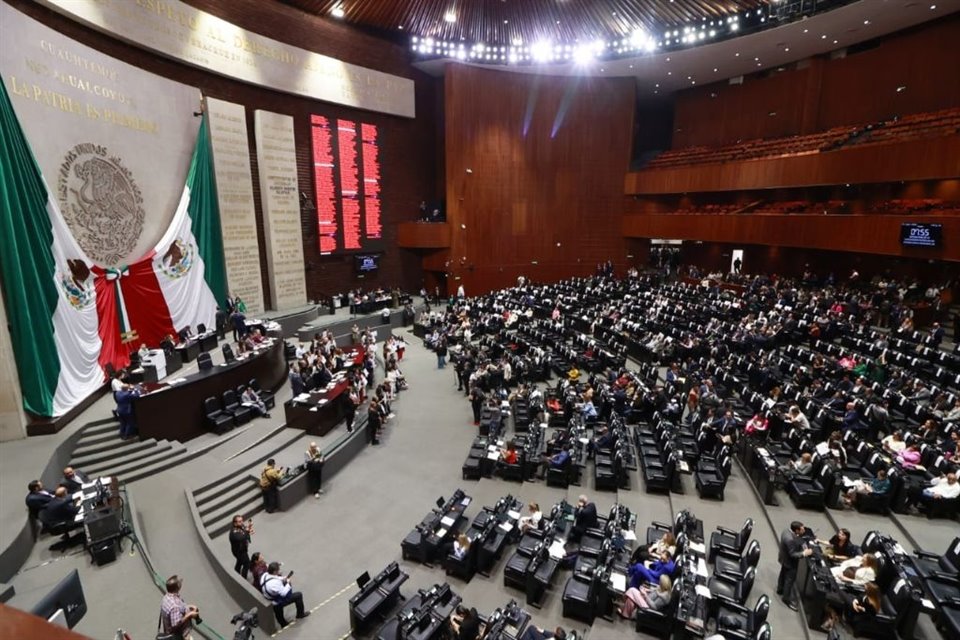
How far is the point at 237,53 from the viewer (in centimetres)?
1834

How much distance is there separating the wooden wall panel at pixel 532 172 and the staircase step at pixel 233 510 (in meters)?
18.2

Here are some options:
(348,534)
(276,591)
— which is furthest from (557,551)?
(276,591)

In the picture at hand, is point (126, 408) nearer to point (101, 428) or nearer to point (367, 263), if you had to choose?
point (101, 428)

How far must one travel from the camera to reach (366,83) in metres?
23.5

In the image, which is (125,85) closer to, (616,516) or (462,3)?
(462,3)

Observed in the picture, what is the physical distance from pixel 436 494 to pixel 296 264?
14.1m

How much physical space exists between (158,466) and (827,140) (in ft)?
83.6

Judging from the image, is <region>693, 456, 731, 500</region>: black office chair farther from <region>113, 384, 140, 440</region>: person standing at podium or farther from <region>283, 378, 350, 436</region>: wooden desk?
<region>113, 384, 140, 440</region>: person standing at podium

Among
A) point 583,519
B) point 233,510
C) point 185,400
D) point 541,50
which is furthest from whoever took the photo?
point 541,50

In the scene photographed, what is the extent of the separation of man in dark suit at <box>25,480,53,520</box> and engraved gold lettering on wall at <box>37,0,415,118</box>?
11.2 metres

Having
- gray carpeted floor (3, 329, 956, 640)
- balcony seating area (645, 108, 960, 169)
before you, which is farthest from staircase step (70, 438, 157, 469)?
balcony seating area (645, 108, 960, 169)

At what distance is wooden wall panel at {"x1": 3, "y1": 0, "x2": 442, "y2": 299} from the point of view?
16.4 metres

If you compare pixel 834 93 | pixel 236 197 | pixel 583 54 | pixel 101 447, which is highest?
pixel 583 54

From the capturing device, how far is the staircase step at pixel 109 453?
9.73m
